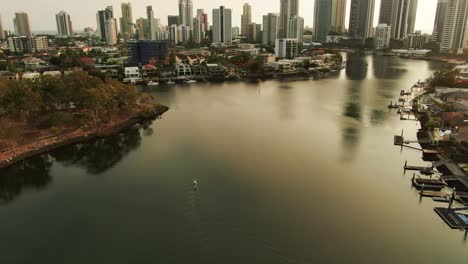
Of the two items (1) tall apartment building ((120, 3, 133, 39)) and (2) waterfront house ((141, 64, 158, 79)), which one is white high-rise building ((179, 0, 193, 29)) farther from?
(2) waterfront house ((141, 64, 158, 79))

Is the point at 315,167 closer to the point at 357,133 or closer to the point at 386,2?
the point at 357,133

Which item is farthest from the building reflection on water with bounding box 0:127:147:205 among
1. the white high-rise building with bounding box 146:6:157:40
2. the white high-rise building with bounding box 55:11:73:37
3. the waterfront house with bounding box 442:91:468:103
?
the white high-rise building with bounding box 55:11:73:37

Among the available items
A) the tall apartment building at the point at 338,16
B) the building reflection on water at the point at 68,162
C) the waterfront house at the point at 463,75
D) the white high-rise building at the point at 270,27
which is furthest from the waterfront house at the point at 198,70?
the tall apartment building at the point at 338,16

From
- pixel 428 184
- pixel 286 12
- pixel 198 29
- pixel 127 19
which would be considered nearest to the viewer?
pixel 428 184

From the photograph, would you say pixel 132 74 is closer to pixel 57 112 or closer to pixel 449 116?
pixel 57 112

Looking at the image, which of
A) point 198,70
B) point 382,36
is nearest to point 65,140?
point 198,70
